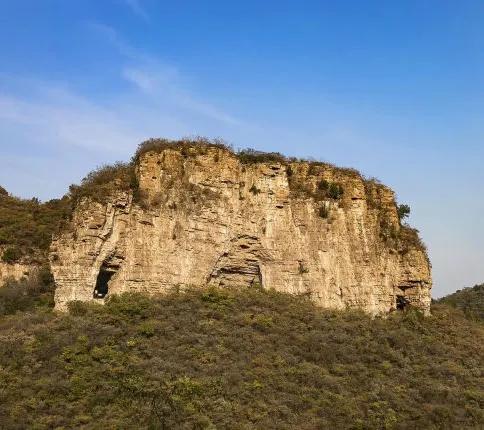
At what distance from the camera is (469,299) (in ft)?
175

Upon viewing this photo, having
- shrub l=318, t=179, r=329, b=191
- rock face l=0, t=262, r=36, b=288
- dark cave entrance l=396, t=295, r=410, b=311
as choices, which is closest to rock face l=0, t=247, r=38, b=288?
rock face l=0, t=262, r=36, b=288

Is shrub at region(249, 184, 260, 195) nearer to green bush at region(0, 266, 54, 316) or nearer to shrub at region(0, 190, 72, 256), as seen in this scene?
shrub at region(0, 190, 72, 256)

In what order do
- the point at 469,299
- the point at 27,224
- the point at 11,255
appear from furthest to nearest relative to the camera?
the point at 469,299, the point at 27,224, the point at 11,255

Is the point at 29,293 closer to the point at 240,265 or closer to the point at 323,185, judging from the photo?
the point at 240,265

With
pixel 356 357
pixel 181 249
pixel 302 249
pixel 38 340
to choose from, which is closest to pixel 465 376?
pixel 356 357

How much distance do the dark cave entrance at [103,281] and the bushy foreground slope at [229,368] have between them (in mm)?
1793

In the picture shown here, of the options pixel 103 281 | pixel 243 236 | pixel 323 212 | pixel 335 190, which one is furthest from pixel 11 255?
pixel 335 190

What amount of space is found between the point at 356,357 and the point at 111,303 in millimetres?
10172

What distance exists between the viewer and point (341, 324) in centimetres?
2630

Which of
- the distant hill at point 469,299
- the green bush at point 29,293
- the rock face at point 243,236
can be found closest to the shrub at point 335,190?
the rock face at point 243,236

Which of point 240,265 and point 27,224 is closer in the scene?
point 240,265

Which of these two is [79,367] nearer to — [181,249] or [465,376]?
[181,249]

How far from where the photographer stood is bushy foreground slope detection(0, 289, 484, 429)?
17734 mm

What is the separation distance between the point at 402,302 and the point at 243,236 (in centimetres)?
913
